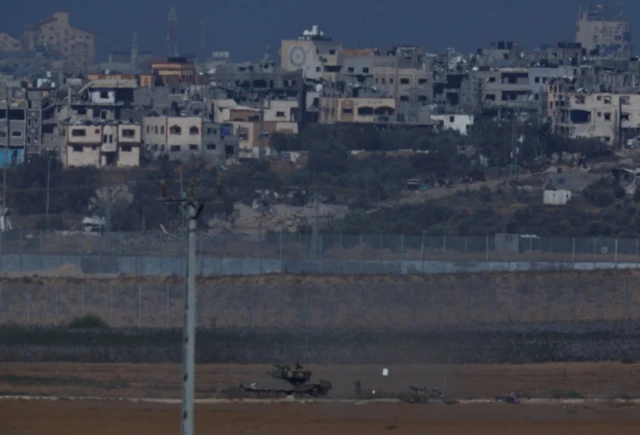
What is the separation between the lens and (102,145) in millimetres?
52406

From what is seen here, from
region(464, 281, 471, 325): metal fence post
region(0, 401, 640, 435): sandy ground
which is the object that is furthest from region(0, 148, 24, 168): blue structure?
region(0, 401, 640, 435): sandy ground

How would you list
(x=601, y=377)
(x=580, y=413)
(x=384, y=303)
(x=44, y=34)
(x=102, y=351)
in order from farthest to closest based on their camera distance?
(x=44, y=34), (x=384, y=303), (x=102, y=351), (x=601, y=377), (x=580, y=413)

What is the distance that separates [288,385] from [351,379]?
187 cm

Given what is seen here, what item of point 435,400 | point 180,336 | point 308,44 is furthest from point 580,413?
point 308,44

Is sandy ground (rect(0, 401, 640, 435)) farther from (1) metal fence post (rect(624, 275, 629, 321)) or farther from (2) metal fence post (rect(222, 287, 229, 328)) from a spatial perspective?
(1) metal fence post (rect(624, 275, 629, 321))

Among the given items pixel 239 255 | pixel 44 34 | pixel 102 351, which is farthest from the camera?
pixel 44 34

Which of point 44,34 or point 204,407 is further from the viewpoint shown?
point 44,34

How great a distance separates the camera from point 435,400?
20.7 metres

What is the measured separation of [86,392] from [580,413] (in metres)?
6.54

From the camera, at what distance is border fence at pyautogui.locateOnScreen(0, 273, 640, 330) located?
26438 mm

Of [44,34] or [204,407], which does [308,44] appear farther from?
[204,407]

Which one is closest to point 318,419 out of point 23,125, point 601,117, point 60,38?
point 23,125

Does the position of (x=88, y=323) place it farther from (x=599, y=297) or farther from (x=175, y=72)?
(x=175, y=72)

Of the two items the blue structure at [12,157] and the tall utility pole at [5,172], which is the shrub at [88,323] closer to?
the tall utility pole at [5,172]
